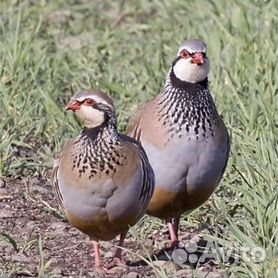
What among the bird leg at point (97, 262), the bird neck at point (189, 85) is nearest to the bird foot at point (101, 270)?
the bird leg at point (97, 262)

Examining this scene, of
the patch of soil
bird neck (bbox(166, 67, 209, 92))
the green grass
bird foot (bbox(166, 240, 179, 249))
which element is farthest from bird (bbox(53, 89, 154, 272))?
bird neck (bbox(166, 67, 209, 92))

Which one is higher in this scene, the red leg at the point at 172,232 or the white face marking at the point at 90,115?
the white face marking at the point at 90,115

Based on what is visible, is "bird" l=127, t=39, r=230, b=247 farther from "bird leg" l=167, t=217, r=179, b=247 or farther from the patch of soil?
the patch of soil

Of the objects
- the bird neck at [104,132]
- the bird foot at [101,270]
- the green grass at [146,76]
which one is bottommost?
the green grass at [146,76]

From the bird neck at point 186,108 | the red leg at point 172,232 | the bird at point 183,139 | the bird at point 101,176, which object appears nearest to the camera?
the bird at point 101,176

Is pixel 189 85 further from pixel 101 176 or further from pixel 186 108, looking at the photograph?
pixel 101 176

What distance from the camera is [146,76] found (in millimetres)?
8297

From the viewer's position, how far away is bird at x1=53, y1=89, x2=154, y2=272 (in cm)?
526

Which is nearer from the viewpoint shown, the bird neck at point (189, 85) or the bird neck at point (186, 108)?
the bird neck at point (186, 108)

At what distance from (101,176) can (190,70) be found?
2.85 ft

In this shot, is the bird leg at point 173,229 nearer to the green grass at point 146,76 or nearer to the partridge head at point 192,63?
the green grass at point 146,76

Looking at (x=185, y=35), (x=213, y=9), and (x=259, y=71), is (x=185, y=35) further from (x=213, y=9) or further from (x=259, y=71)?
(x=259, y=71)

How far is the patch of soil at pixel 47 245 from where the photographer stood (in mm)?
5438

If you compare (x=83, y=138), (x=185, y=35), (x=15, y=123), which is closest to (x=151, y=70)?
(x=185, y=35)
